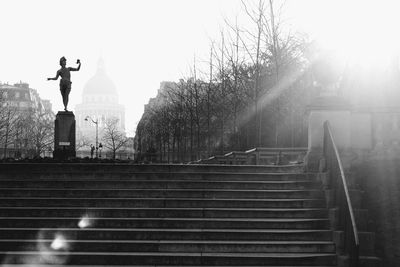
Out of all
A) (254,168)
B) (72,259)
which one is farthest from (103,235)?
(254,168)

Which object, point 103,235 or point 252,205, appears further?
point 252,205

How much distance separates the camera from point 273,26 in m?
24.0

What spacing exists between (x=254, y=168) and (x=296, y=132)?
23769 mm

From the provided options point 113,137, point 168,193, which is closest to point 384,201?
point 168,193

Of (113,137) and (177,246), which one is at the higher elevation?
(113,137)

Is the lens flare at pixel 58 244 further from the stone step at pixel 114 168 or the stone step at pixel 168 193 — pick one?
the stone step at pixel 114 168

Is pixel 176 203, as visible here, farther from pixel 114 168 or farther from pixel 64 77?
pixel 64 77

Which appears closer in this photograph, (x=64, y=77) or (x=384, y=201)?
(x=384, y=201)

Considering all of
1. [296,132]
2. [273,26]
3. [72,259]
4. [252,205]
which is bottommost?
[72,259]

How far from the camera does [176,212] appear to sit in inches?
499

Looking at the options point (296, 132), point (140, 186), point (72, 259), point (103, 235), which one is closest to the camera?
point (72, 259)

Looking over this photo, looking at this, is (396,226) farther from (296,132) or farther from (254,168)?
(296,132)

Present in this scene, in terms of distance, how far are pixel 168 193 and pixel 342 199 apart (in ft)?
13.0

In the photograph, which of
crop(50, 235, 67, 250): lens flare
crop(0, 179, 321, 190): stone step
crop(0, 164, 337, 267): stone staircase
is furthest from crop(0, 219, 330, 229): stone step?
crop(0, 179, 321, 190): stone step
